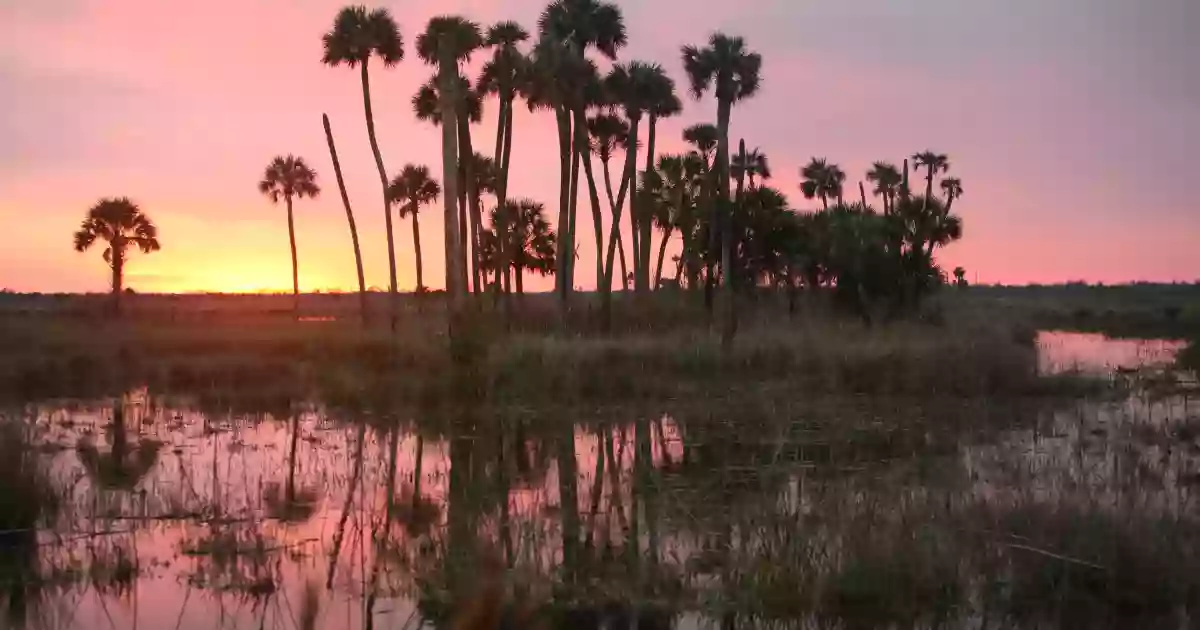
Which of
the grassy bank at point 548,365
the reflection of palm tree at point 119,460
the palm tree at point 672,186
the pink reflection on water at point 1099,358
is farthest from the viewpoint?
the palm tree at point 672,186

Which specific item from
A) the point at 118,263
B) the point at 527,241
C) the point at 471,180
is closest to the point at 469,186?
the point at 471,180

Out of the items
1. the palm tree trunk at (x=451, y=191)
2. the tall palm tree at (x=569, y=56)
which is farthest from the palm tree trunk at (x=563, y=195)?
the palm tree trunk at (x=451, y=191)

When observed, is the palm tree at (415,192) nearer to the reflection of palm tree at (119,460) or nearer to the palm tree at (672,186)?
the palm tree at (672,186)

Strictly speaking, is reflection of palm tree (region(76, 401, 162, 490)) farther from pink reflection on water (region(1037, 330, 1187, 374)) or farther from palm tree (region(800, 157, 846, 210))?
palm tree (region(800, 157, 846, 210))

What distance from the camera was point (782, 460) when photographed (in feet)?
44.2

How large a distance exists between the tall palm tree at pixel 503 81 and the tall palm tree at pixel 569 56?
1.50 metres

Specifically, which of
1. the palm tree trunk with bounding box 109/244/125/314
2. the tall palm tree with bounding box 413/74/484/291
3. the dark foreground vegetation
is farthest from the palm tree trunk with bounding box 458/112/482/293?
the palm tree trunk with bounding box 109/244/125/314

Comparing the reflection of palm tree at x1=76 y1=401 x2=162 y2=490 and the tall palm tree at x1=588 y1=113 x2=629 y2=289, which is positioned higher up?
the tall palm tree at x1=588 y1=113 x2=629 y2=289

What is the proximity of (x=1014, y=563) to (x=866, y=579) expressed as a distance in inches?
55.7

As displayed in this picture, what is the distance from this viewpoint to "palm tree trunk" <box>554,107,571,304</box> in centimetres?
3325

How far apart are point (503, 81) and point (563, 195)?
494 centimetres

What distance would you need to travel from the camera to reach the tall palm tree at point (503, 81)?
113 ft

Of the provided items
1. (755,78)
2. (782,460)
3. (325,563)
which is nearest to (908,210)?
(755,78)

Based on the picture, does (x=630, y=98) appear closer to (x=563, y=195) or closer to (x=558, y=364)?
(x=563, y=195)
